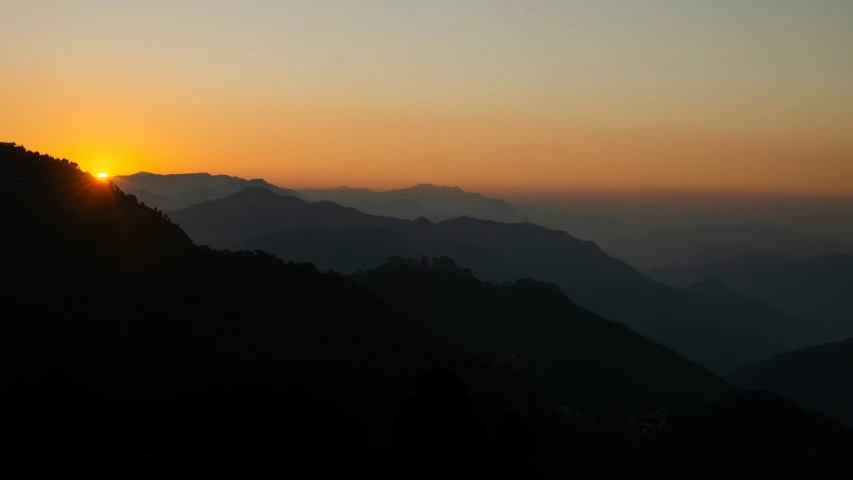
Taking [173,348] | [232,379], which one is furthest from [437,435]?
[173,348]

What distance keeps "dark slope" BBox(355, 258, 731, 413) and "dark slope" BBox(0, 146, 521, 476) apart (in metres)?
33.0

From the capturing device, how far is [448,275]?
178 metres

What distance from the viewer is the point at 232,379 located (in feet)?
224

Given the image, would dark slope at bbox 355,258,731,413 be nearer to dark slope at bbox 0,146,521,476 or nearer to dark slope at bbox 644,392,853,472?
dark slope at bbox 644,392,853,472

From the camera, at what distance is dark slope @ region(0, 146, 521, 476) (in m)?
49.5

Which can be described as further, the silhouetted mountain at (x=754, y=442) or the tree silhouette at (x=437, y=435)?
the silhouetted mountain at (x=754, y=442)

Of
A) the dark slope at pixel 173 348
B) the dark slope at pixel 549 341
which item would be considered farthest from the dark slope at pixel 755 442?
the dark slope at pixel 173 348

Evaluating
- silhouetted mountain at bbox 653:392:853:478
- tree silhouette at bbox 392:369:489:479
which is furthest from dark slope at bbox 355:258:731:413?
tree silhouette at bbox 392:369:489:479

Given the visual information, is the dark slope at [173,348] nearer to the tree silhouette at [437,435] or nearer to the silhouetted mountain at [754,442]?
the tree silhouette at [437,435]

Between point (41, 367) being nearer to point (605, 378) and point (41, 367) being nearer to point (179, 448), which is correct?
point (179, 448)

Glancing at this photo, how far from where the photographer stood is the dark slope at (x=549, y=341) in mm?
137625

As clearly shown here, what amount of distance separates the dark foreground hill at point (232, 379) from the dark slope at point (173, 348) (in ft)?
0.71

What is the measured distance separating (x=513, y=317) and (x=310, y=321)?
74.7 metres

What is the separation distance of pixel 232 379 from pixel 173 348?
398 inches
